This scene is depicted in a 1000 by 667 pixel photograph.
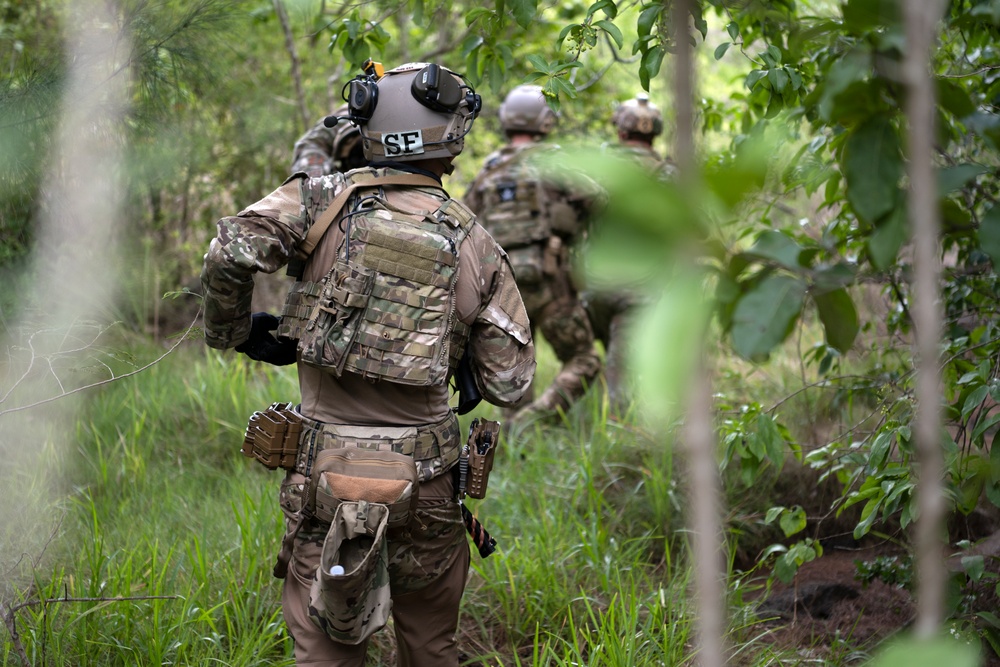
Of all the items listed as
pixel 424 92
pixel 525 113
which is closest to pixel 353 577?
pixel 424 92

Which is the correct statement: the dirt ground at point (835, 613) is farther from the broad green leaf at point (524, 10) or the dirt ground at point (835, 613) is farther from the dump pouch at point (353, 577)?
the broad green leaf at point (524, 10)

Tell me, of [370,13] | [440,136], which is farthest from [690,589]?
[370,13]

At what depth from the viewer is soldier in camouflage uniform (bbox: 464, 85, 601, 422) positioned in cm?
538

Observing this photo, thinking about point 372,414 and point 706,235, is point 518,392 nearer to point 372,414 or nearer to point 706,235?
point 372,414

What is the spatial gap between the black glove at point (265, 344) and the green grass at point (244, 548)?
0.73 meters

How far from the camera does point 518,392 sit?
2.58 metres

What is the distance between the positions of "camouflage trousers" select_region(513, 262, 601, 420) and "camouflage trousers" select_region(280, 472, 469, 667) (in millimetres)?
2858

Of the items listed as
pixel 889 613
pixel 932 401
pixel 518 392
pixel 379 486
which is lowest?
pixel 889 613

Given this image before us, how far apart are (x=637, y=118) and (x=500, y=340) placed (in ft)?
10.5

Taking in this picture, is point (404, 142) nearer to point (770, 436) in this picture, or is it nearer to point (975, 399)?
point (770, 436)

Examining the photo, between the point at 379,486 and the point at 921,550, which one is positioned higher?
the point at 921,550

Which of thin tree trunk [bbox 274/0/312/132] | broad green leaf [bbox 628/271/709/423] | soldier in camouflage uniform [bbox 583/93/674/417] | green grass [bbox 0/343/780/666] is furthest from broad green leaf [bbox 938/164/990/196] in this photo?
thin tree trunk [bbox 274/0/312/132]

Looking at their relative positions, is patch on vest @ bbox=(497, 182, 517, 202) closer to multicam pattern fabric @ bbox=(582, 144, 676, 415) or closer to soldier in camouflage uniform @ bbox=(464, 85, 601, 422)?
soldier in camouflage uniform @ bbox=(464, 85, 601, 422)

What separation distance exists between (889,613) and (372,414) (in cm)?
199
